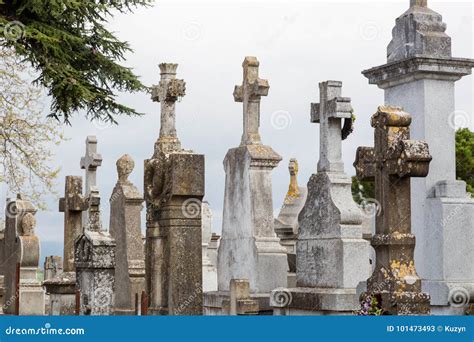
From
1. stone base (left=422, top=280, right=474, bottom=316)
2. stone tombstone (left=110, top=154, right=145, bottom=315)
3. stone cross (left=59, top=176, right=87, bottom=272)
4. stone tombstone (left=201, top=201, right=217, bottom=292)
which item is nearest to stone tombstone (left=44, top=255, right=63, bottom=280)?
stone cross (left=59, top=176, right=87, bottom=272)

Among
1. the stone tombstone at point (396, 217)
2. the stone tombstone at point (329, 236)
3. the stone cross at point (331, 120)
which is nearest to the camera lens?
the stone tombstone at point (396, 217)

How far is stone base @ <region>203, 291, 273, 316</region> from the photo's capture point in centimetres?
1233

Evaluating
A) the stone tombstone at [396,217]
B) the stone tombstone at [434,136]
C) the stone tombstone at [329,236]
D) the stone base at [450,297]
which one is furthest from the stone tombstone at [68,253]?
the stone tombstone at [396,217]

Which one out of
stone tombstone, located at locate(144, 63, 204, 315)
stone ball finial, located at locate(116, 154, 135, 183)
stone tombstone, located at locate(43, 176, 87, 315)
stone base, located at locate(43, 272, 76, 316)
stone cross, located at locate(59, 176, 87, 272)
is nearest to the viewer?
stone tombstone, located at locate(144, 63, 204, 315)

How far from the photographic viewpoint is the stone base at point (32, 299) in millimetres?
16625

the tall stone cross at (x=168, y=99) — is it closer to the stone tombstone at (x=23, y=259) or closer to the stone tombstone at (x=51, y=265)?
the stone tombstone at (x=23, y=259)

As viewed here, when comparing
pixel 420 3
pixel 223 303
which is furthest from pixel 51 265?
pixel 420 3

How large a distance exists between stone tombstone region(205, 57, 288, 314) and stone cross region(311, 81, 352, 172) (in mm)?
1461

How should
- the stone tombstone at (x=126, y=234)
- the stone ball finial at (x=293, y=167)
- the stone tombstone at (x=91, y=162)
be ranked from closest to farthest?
the stone tombstone at (x=126, y=234), the stone tombstone at (x=91, y=162), the stone ball finial at (x=293, y=167)

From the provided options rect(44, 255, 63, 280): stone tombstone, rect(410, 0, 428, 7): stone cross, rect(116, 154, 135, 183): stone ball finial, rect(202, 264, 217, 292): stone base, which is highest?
rect(410, 0, 428, 7): stone cross

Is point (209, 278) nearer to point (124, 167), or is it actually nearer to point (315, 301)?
point (124, 167)

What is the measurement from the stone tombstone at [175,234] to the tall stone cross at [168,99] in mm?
864

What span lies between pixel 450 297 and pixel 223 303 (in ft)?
10.7

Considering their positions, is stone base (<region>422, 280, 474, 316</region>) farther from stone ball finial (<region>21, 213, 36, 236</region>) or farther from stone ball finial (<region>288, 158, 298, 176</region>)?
stone ball finial (<region>288, 158, 298, 176</region>)
